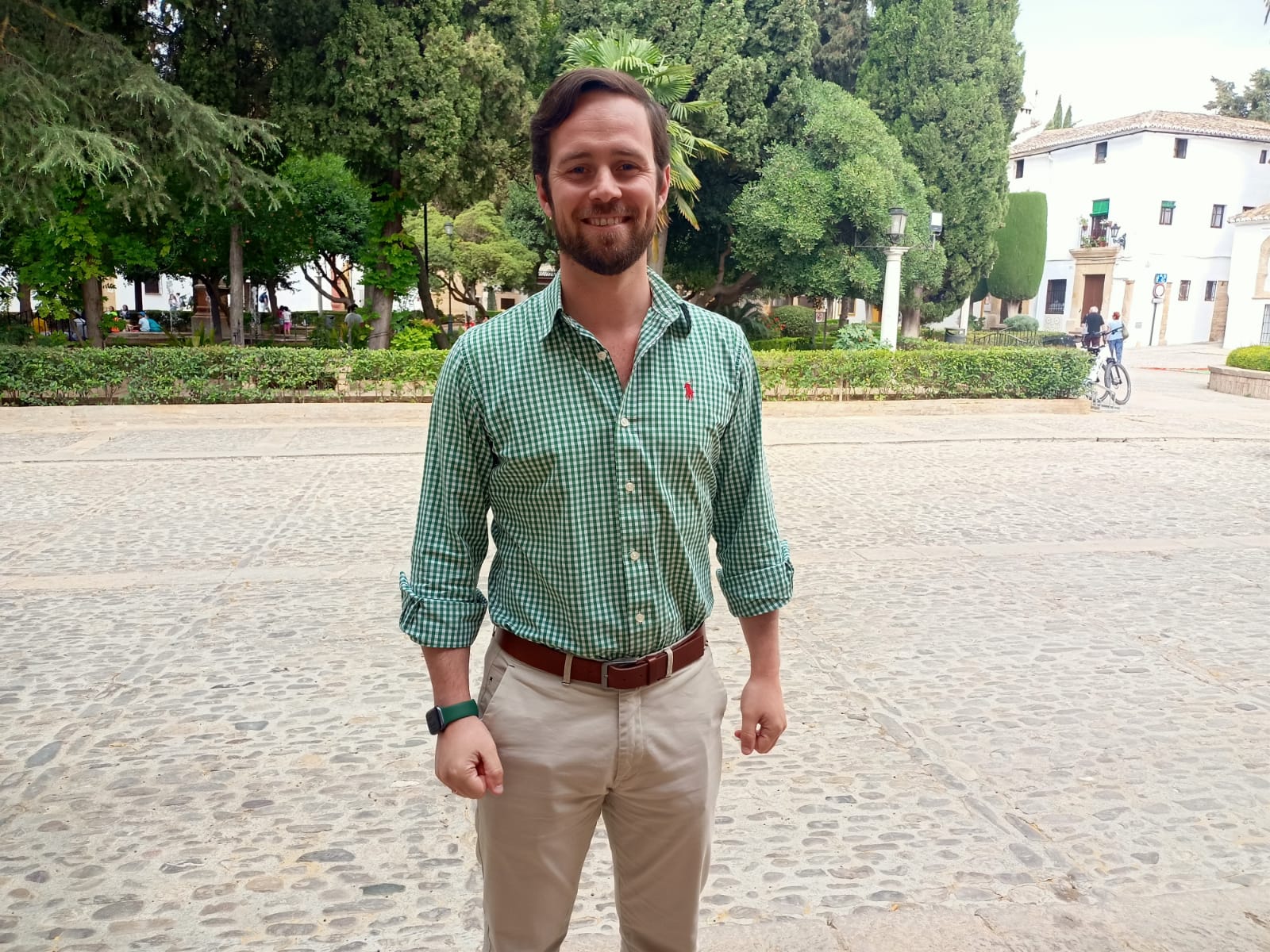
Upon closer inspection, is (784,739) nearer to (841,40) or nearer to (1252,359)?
(1252,359)

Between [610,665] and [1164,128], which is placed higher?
[1164,128]

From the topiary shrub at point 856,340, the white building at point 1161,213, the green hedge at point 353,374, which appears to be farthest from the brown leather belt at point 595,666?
the white building at point 1161,213

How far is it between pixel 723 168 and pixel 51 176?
12.5 m

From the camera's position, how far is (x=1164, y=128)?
41250mm

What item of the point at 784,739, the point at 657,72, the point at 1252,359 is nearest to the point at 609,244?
the point at 784,739

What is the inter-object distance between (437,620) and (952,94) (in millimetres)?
25770

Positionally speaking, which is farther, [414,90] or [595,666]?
[414,90]

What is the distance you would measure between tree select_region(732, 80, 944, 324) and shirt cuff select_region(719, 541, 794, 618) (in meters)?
19.1

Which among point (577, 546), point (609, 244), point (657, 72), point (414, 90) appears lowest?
point (577, 546)

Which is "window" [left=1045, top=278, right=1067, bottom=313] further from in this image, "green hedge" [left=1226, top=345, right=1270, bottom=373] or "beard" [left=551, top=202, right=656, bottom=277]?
"beard" [left=551, top=202, right=656, bottom=277]

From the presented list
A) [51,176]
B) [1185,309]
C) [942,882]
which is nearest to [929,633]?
[942,882]

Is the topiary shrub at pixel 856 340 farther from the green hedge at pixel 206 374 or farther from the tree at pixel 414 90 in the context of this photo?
the green hedge at pixel 206 374

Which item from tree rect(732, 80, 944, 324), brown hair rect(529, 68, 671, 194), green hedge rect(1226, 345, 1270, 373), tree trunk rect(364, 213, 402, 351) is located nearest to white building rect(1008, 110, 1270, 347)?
green hedge rect(1226, 345, 1270, 373)

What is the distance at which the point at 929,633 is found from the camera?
547 centimetres
